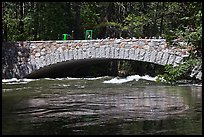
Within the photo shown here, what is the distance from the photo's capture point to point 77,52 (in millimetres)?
17375

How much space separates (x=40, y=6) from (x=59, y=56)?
29.5 feet

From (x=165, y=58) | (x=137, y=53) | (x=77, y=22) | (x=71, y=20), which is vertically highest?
(x=71, y=20)

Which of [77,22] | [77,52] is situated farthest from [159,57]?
[77,22]

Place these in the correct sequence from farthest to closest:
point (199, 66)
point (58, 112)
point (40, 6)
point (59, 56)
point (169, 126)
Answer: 1. point (40, 6)
2. point (59, 56)
3. point (199, 66)
4. point (58, 112)
5. point (169, 126)

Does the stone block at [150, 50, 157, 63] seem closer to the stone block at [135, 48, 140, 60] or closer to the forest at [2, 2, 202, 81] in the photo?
the stone block at [135, 48, 140, 60]

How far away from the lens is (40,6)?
25.8 metres

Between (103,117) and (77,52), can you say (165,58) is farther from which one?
(103,117)

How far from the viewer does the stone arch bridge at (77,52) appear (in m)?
16.0

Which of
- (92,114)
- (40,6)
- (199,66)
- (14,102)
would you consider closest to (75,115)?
(92,114)

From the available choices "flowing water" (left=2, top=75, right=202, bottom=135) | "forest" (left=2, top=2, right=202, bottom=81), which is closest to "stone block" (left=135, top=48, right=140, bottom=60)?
"forest" (left=2, top=2, right=202, bottom=81)

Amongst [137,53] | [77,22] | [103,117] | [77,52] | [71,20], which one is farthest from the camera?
[71,20]

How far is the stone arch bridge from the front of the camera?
16.0m

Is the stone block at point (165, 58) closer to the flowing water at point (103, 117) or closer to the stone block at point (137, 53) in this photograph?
the stone block at point (137, 53)

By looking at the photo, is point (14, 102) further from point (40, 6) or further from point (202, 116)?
point (40, 6)
